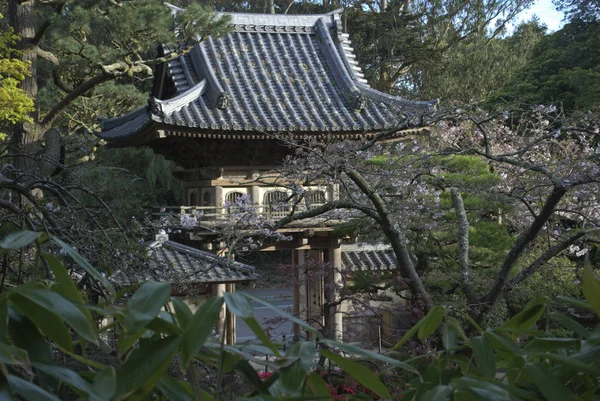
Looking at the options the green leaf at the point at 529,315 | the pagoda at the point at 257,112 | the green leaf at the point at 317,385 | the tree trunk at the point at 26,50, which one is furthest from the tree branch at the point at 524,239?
the tree trunk at the point at 26,50

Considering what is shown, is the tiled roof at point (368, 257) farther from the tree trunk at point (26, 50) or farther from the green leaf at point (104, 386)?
the green leaf at point (104, 386)

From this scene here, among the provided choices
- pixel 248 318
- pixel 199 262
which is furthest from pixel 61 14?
pixel 248 318

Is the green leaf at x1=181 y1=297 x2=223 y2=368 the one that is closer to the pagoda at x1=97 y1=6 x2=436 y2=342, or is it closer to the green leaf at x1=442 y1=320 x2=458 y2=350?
the green leaf at x1=442 y1=320 x2=458 y2=350

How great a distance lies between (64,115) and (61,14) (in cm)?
657

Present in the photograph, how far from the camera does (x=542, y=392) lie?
1.86 ft

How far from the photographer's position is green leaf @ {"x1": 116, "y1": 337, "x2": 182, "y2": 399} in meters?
0.52

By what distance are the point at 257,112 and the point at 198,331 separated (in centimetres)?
1153

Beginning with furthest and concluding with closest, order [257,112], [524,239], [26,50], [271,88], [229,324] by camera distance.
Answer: [271,88] < [257,112] < [26,50] < [524,239] < [229,324]

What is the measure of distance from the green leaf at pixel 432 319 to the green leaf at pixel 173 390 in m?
0.23

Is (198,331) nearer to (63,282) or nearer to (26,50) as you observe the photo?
(63,282)

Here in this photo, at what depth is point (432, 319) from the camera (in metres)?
0.68

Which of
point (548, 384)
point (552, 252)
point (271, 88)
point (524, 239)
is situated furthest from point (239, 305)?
point (271, 88)

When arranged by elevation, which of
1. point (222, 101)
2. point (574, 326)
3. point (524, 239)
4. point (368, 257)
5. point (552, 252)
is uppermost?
point (222, 101)

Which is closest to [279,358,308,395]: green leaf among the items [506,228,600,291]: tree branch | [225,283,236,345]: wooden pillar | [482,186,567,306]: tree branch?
[225,283,236,345]: wooden pillar
